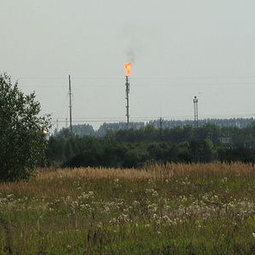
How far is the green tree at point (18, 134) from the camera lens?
30969 millimetres

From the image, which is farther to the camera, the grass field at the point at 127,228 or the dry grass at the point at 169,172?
the dry grass at the point at 169,172

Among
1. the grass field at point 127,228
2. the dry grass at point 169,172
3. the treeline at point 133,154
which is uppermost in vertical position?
the grass field at point 127,228

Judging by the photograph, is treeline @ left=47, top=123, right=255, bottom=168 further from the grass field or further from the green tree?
the grass field

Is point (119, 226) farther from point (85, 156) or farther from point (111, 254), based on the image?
point (85, 156)

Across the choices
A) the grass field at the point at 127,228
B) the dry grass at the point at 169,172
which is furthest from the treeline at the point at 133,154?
the grass field at the point at 127,228

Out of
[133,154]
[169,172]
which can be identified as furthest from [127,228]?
[133,154]

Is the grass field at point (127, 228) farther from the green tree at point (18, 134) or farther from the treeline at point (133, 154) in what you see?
the treeline at point (133, 154)

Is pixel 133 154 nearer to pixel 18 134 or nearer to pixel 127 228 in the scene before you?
pixel 18 134

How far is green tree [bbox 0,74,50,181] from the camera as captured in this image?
31.0 m

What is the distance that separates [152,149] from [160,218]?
2528 inches

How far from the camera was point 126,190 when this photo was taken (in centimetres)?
2359

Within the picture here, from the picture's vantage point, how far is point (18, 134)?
31391 millimetres

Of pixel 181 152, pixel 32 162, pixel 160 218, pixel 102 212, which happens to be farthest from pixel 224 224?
pixel 181 152

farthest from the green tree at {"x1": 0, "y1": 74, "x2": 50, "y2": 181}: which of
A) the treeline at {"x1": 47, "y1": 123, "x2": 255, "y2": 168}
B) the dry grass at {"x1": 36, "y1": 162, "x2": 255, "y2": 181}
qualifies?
the treeline at {"x1": 47, "y1": 123, "x2": 255, "y2": 168}
